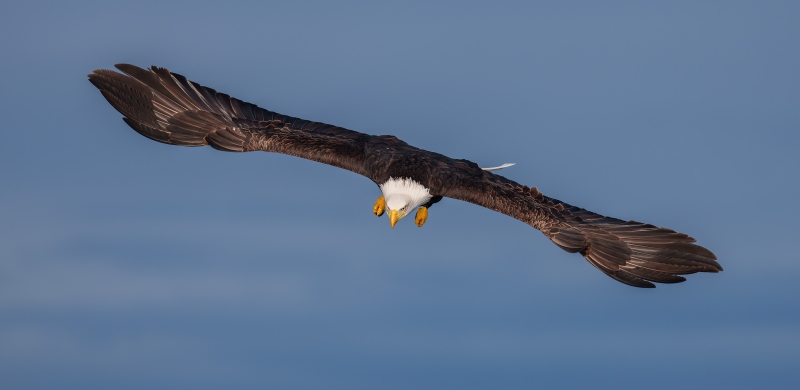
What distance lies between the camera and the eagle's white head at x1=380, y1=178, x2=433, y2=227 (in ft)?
60.4

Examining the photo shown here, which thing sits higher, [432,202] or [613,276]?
[432,202]

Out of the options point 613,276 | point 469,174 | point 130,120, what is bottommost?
point 613,276

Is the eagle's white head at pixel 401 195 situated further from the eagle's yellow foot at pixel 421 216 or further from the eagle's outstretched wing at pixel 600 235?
the eagle's yellow foot at pixel 421 216

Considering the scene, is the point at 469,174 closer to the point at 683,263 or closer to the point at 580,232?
the point at 580,232

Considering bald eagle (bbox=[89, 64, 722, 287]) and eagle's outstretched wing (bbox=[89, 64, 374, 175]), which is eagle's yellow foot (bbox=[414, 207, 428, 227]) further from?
eagle's outstretched wing (bbox=[89, 64, 374, 175])

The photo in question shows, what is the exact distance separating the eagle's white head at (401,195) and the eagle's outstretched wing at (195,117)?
3.85 ft

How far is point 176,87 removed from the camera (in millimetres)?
20656

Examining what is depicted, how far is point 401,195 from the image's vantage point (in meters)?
18.4

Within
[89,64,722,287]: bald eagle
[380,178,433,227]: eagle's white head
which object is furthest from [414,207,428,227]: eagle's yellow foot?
[380,178,433,227]: eagle's white head

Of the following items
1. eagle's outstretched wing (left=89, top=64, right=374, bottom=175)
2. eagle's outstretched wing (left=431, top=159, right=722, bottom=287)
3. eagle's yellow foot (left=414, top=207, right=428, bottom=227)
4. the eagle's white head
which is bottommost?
eagle's outstretched wing (left=431, top=159, right=722, bottom=287)

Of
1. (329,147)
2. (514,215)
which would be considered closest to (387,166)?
(329,147)

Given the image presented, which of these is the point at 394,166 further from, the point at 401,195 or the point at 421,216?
the point at 421,216

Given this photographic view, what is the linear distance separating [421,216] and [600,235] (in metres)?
3.39

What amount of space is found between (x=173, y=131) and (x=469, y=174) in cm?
543
